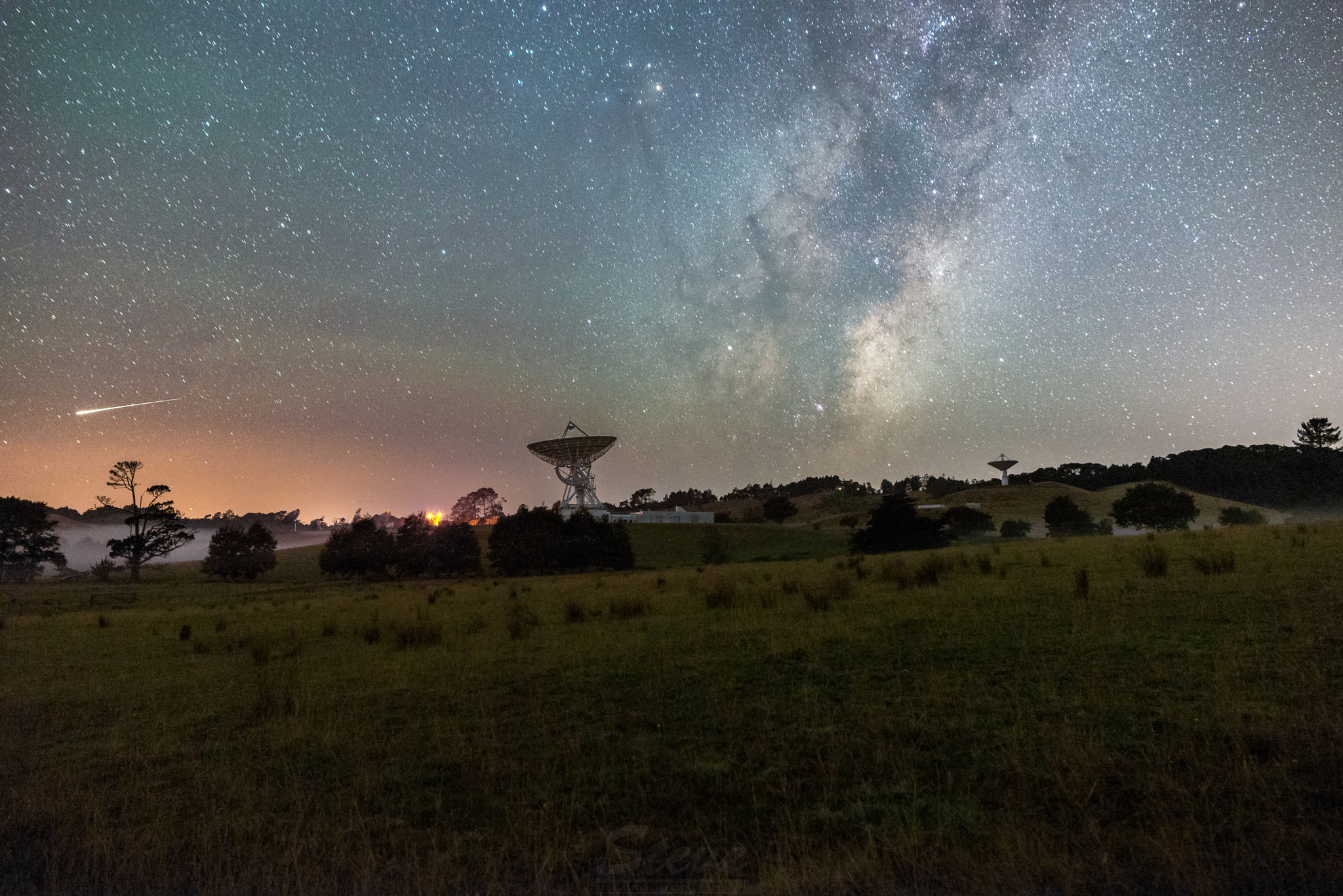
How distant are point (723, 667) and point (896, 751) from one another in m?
3.39

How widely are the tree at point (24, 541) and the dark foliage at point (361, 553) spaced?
93.6 ft

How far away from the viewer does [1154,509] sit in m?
65.1

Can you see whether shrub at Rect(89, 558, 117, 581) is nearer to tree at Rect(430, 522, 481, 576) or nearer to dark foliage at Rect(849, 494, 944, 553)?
tree at Rect(430, 522, 481, 576)

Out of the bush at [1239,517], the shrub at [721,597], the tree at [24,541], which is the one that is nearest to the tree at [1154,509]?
the bush at [1239,517]

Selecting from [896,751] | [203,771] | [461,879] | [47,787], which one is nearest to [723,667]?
[896,751]

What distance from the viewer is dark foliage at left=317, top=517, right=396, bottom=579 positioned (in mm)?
60875

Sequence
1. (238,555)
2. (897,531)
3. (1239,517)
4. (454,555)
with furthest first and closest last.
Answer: (1239,517) → (238,555) → (454,555) → (897,531)

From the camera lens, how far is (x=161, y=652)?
47.0 ft

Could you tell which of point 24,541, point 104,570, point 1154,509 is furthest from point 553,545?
point 1154,509

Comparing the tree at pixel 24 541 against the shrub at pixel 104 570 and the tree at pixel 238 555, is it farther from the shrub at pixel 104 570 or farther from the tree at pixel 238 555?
the tree at pixel 238 555

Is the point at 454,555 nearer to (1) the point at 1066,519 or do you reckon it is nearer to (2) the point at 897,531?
(2) the point at 897,531

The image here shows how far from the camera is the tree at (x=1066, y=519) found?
70562mm

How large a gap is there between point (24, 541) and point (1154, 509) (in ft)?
363

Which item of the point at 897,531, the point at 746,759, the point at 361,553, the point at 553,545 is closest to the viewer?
the point at 746,759
